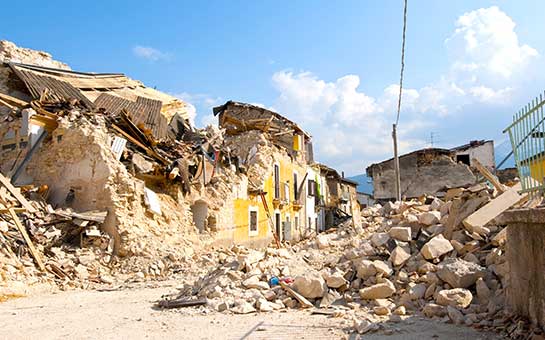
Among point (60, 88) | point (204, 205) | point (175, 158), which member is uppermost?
point (60, 88)

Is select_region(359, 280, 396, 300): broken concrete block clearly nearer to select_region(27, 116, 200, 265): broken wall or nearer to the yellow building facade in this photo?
select_region(27, 116, 200, 265): broken wall

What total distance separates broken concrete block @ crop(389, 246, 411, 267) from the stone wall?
227 cm

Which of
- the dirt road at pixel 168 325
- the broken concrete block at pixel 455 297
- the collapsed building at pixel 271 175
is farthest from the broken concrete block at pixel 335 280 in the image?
the collapsed building at pixel 271 175

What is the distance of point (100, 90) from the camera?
20625 millimetres

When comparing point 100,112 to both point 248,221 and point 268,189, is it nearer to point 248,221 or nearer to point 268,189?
point 248,221

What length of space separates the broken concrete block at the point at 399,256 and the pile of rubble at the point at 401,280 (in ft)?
0.06

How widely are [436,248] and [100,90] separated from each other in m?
18.2

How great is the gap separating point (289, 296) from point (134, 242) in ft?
23.9

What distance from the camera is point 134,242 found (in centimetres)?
1322

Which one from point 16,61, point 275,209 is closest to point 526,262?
point 275,209

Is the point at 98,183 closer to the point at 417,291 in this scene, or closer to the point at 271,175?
the point at 417,291

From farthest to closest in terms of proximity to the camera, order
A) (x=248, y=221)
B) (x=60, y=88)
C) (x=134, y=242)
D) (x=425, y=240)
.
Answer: (x=248, y=221), (x=60, y=88), (x=134, y=242), (x=425, y=240)

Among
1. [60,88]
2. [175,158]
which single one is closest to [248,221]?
[175,158]

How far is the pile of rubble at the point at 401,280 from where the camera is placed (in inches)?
246
